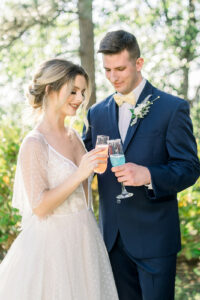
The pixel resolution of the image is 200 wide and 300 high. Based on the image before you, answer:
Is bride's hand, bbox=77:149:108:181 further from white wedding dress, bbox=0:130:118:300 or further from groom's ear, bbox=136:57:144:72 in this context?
groom's ear, bbox=136:57:144:72

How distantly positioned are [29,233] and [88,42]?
4.77 metres

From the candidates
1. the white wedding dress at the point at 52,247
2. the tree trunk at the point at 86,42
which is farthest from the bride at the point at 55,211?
the tree trunk at the point at 86,42

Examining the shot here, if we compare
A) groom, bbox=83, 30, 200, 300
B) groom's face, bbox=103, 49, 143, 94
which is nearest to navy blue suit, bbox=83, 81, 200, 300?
groom, bbox=83, 30, 200, 300

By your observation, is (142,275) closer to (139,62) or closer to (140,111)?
(140,111)

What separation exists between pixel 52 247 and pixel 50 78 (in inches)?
48.9

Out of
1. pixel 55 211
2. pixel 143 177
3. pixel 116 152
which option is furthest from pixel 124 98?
pixel 55 211

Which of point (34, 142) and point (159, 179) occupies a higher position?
point (34, 142)

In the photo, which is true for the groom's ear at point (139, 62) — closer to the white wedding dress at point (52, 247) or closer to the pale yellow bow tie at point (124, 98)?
the pale yellow bow tie at point (124, 98)

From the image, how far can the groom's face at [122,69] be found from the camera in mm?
3031

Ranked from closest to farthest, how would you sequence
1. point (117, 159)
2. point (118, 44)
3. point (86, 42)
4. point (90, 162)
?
point (90, 162), point (117, 159), point (118, 44), point (86, 42)

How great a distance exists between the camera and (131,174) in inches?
103

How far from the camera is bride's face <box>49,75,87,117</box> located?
2.98m

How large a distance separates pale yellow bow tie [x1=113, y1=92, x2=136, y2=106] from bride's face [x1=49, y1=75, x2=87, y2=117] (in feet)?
0.91

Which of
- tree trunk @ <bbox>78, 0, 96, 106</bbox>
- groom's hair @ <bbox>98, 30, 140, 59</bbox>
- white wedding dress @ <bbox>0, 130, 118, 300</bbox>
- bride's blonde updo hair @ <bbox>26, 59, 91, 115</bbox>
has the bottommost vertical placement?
white wedding dress @ <bbox>0, 130, 118, 300</bbox>
